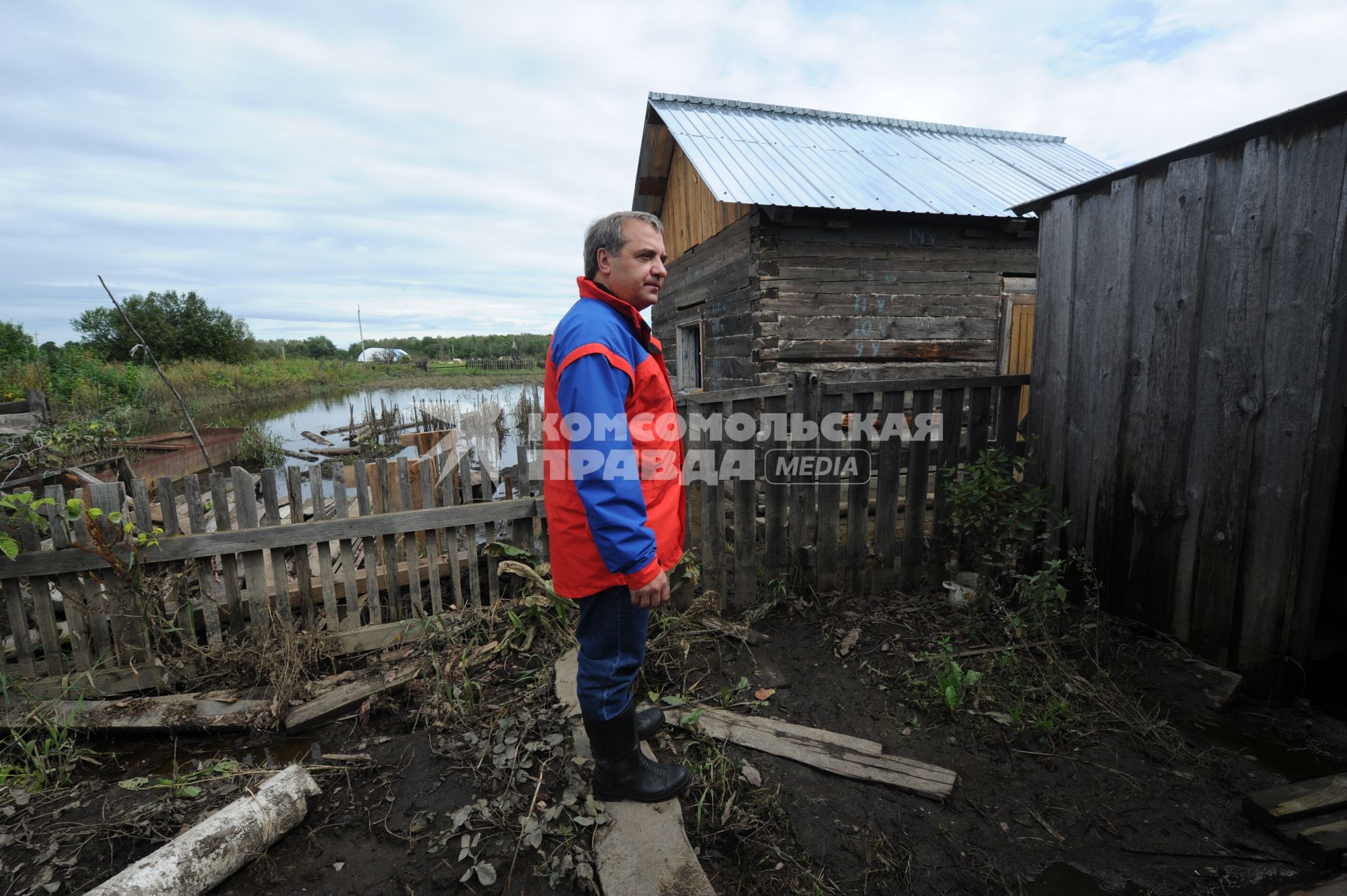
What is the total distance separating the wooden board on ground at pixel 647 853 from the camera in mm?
1794

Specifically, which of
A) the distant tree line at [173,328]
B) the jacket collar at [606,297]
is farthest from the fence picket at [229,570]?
the distant tree line at [173,328]

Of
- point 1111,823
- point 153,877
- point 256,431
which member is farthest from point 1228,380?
point 256,431

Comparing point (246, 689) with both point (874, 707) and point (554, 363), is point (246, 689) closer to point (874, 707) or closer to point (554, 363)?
point (554, 363)

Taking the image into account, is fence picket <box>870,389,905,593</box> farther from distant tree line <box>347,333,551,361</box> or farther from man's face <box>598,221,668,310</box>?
distant tree line <box>347,333,551,361</box>

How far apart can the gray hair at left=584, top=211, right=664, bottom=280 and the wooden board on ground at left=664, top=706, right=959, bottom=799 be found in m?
2.00

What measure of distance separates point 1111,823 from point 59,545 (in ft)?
16.7

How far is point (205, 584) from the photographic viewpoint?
3361 mm

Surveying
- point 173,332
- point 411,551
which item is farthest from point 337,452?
point 173,332

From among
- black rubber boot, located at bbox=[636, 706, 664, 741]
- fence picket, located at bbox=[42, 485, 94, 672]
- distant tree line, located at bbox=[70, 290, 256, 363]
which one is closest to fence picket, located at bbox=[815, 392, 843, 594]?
black rubber boot, located at bbox=[636, 706, 664, 741]

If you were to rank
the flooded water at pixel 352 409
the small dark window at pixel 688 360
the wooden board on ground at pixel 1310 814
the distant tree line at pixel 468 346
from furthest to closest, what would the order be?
the distant tree line at pixel 468 346 → the flooded water at pixel 352 409 → the small dark window at pixel 688 360 → the wooden board on ground at pixel 1310 814

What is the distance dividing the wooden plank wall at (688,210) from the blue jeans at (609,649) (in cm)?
662

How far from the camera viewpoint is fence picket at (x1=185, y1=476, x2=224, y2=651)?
3.32m

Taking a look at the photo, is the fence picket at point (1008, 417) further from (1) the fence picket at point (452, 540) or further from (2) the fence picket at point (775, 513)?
(1) the fence picket at point (452, 540)

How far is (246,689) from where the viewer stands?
3223mm
